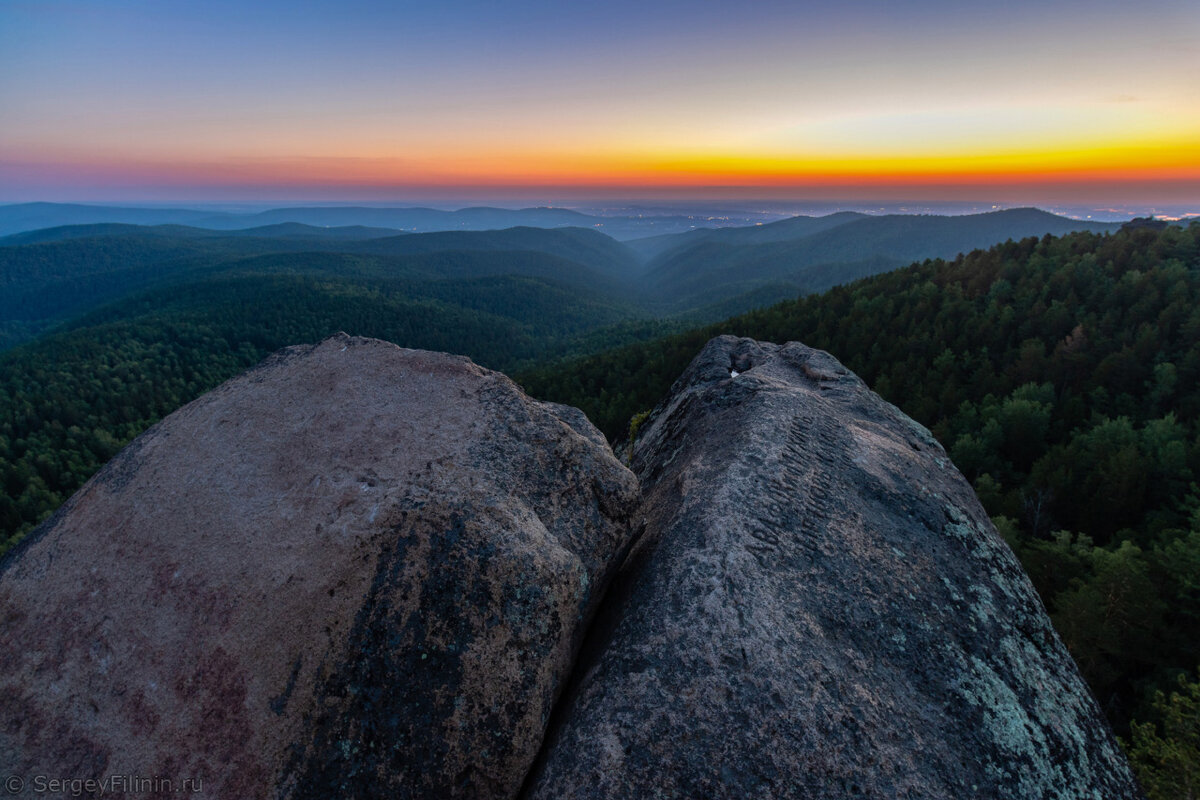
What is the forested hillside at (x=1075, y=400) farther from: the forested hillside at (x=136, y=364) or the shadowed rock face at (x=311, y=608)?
the forested hillside at (x=136, y=364)

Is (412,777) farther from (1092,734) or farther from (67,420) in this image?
(67,420)

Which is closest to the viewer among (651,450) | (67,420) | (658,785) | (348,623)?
Answer: (658,785)

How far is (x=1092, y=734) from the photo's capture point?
554cm

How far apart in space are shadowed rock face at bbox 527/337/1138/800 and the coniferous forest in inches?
356

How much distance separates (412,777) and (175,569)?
9.76 feet

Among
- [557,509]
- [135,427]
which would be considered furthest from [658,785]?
[135,427]

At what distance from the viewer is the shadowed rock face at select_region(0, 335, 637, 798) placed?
13.1 feet

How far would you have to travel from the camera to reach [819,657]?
4895 millimetres

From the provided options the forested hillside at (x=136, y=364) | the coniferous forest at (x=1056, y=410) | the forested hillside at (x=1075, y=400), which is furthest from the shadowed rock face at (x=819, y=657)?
the forested hillside at (x=136, y=364)

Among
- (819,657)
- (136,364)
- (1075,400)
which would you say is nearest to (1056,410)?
(1075,400)

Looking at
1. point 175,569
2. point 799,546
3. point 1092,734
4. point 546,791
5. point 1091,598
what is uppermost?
point 175,569

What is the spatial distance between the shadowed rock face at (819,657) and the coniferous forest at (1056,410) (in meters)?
9.03

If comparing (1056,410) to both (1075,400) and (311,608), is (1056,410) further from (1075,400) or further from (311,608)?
(311,608)

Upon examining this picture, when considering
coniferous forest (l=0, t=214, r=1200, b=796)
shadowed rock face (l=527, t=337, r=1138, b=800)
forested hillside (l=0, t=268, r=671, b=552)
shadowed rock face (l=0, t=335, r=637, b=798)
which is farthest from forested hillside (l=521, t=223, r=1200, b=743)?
forested hillside (l=0, t=268, r=671, b=552)
